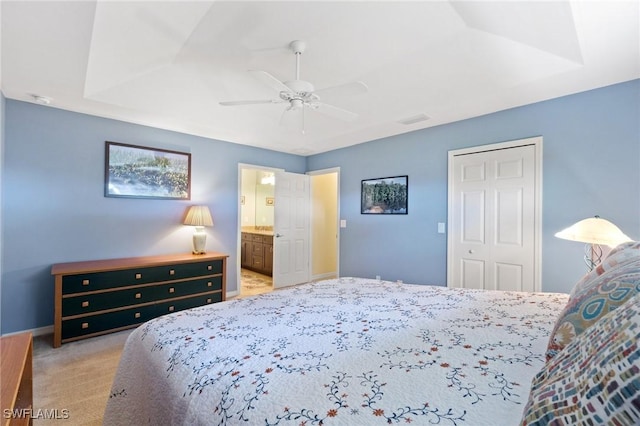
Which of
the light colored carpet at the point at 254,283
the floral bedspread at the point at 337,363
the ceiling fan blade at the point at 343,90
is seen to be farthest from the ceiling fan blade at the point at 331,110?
the light colored carpet at the point at 254,283

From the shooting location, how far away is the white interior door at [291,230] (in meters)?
4.94

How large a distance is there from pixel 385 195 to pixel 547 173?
1.91m

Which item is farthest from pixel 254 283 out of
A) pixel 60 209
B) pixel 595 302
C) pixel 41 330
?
pixel 595 302

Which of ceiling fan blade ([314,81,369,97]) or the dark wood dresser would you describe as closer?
ceiling fan blade ([314,81,369,97])

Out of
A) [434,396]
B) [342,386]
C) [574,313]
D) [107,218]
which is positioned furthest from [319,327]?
[107,218]

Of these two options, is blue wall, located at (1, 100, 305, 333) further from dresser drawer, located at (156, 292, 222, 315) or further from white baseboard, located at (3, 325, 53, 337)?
dresser drawer, located at (156, 292, 222, 315)

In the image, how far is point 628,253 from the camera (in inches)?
39.7

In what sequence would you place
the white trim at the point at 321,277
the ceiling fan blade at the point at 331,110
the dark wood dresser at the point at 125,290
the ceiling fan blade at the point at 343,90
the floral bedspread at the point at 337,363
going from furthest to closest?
the white trim at the point at 321,277
the dark wood dresser at the point at 125,290
the ceiling fan blade at the point at 331,110
the ceiling fan blade at the point at 343,90
the floral bedspread at the point at 337,363

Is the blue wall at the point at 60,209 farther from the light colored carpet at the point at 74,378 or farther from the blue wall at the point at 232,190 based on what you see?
the light colored carpet at the point at 74,378

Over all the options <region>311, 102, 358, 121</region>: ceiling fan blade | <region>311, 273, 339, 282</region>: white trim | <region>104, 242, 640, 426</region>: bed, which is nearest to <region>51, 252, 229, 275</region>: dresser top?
<region>104, 242, 640, 426</region>: bed

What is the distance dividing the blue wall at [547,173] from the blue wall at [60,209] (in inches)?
114

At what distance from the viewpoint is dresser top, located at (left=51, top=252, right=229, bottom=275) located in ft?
9.31

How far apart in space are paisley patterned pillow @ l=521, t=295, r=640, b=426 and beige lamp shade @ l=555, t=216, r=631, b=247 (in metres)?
2.22

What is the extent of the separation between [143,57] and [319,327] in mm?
2507
